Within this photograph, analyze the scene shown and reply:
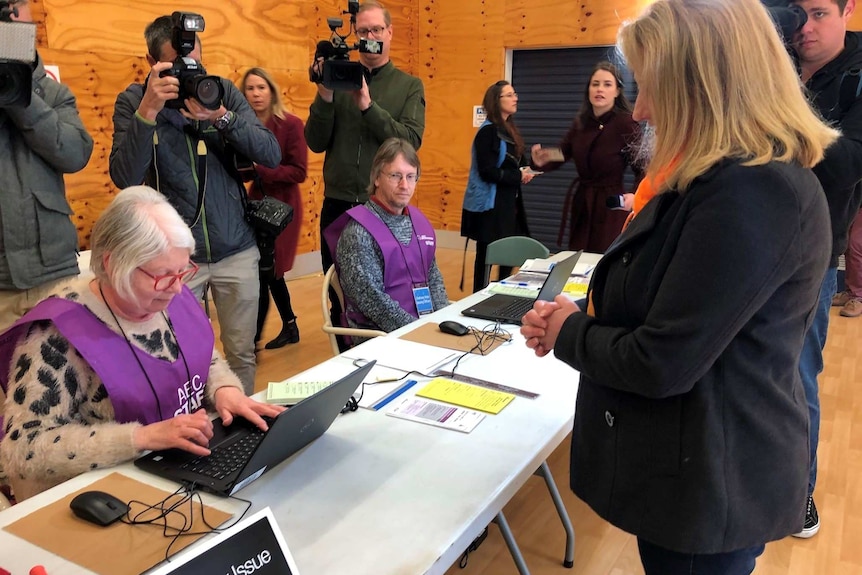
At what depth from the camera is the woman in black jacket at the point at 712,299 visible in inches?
35.5

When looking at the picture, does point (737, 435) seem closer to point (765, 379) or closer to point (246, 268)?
point (765, 379)

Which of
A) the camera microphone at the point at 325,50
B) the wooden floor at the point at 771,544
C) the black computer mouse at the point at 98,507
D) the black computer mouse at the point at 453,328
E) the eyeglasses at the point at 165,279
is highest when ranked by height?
the camera microphone at the point at 325,50

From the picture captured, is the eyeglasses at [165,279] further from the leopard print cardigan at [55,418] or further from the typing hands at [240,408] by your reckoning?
the typing hands at [240,408]

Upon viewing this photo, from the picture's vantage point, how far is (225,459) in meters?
1.29

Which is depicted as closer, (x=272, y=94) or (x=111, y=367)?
(x=111, y=367)

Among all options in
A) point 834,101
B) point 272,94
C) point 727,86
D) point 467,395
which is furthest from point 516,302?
point 272,94

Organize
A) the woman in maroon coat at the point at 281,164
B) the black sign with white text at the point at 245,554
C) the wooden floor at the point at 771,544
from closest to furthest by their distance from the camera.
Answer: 1. the black sign with white text at the point at 245,554
2. the wooden floor at the point at 771,544
3. the woman in maroon coat at the point at 281,164

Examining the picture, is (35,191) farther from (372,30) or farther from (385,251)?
(372,30)

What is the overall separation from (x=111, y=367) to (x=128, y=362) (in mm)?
40

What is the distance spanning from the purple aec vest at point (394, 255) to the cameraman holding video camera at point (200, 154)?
0.35m

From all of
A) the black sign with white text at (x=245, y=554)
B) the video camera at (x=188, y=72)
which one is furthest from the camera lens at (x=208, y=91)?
the black sign with white text at (x=245, y=554)

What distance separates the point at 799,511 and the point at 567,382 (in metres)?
0.71

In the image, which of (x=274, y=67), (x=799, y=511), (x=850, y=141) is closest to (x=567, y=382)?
(x=799, y=511)

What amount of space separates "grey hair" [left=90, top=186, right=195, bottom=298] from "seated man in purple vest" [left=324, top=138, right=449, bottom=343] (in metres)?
1.10
